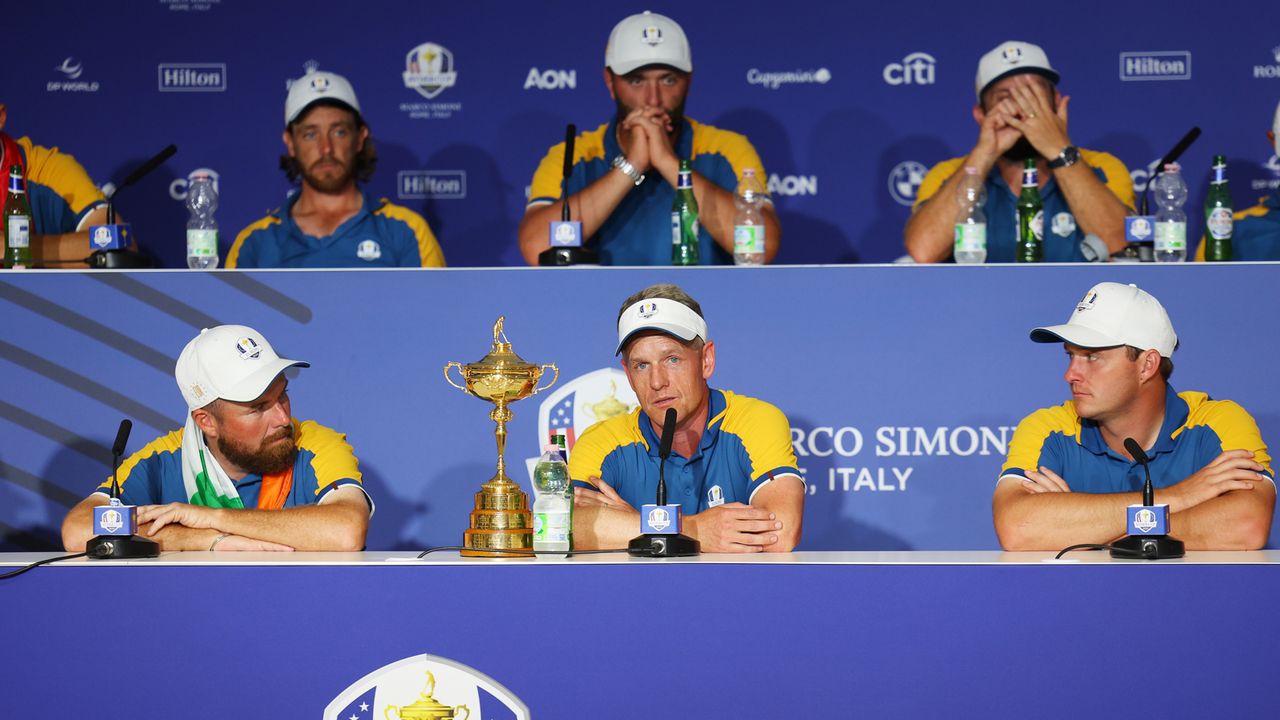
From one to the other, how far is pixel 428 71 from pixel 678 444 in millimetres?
2361

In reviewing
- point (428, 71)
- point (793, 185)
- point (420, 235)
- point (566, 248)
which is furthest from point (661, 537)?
point (428, 71)

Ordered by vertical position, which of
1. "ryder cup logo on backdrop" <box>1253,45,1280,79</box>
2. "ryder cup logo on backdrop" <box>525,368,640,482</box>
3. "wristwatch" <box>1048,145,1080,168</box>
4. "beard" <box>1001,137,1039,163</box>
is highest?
"ryder cup logo on backdrop" <box>1253,45,1280,79</box>

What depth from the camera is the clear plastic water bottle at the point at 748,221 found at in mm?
3846

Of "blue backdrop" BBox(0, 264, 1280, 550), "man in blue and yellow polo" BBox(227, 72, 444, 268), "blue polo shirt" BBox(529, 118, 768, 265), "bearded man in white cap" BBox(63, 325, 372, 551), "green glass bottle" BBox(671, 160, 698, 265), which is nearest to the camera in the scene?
"bearded man in white cap" BBox(63, 325, 372, 551)

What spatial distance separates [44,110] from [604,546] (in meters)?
3.34

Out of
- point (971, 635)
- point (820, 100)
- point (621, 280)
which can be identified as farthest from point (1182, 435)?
point (820, 100)

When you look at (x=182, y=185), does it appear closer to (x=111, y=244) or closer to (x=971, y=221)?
(x=111, y=244)

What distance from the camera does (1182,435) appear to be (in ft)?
9.93

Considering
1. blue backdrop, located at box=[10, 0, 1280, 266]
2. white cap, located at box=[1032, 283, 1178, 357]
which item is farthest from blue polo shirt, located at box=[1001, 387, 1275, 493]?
blue backdrop, located at box=[10, 0, 1280, 266]

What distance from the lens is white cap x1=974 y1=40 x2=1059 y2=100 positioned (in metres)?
4.03

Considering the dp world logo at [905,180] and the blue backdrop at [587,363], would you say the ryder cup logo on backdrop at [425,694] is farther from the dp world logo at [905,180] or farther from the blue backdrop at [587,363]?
the dp world logo at [905,180]

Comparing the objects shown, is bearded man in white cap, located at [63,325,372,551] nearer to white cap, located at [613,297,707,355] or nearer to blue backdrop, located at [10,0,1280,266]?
white cap, located at [613,297,707,355]

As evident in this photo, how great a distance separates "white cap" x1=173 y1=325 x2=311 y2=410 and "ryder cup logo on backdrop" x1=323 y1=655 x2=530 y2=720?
3.10 ft

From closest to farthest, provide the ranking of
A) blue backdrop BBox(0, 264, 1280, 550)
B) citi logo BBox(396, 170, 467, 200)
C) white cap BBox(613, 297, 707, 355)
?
white cap BBox(613, 297, 707, 355), blue backdrop BBox(0, 264, 1280, 550), citi logo BBox(396, 170, 467, 200)
